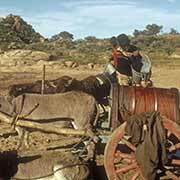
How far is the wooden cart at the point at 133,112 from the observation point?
639cm

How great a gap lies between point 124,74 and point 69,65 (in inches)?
733

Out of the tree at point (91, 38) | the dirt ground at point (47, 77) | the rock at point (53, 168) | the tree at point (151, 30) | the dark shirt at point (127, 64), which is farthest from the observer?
the tree at point (151, 30)

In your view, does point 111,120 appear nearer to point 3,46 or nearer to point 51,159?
point 51,159

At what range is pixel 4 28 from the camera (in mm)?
43281

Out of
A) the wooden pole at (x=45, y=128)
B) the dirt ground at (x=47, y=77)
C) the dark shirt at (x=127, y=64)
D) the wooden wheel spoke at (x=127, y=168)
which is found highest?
the dark shirt at (x=127, y=64)

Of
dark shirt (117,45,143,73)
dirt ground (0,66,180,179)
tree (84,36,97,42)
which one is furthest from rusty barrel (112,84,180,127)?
tree (84,36,97,42)

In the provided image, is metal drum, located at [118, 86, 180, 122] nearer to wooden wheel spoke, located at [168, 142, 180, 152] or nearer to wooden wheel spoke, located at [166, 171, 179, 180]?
wooden wheel spoke, located at [168, 142, 180, 152]

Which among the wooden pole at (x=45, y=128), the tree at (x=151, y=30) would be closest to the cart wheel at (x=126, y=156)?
the wooden pole at (x=45, y=128)

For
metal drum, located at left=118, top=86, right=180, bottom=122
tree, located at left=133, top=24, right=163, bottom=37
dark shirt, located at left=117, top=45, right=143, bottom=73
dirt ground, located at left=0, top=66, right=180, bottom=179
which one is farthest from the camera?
tree, located at left=133, top=24, right=163, bottom=37

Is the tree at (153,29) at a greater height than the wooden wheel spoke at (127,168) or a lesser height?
greater

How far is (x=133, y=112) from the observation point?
6.83 m

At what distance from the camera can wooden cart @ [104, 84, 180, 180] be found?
21.0 ft

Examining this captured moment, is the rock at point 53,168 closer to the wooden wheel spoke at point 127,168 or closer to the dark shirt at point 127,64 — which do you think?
the wooden wheel spoke at point 127,168

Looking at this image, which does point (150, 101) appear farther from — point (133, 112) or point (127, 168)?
point (127, 168)
